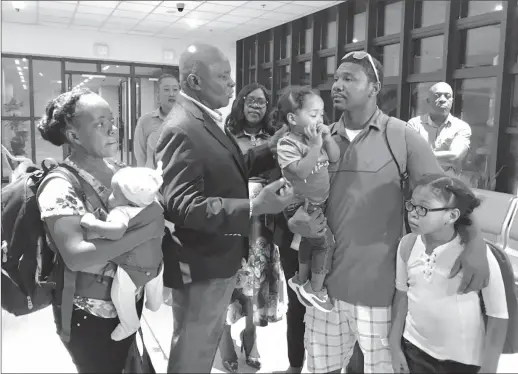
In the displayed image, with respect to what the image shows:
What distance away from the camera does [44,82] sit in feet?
4.90

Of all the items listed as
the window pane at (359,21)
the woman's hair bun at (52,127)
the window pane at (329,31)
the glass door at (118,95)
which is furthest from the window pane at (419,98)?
the woman's hair bun at (52,127)

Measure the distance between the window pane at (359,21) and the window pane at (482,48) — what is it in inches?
52.2

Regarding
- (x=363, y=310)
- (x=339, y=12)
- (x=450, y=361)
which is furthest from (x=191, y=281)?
(x=339, y=12)

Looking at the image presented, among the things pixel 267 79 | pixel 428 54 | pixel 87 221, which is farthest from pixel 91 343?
pixel 428 54

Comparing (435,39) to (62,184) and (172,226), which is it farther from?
(62,184)

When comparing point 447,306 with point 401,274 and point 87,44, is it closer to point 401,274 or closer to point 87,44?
point 401,274

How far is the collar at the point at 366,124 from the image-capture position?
164 centimetres

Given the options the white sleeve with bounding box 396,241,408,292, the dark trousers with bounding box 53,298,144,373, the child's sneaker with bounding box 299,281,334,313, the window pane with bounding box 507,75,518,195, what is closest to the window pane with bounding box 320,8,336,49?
the white sleeve with bounding box 396,241,408,292

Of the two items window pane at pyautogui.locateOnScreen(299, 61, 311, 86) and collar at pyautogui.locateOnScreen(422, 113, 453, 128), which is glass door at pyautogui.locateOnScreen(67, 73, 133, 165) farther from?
collar at pyautogui.locateOnScreen(422, 113, 453, 128)

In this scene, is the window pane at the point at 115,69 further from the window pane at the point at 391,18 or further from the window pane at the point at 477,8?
the window pane at the point at 477,8

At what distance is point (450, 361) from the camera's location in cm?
155

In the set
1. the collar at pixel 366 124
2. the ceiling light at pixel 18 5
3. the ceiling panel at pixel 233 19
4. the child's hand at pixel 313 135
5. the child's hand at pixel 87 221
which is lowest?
the child's hand at pixel 87 221

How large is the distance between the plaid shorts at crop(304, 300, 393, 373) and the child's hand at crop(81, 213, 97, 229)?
3.05ft

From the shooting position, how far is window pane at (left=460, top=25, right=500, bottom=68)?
3170mm
